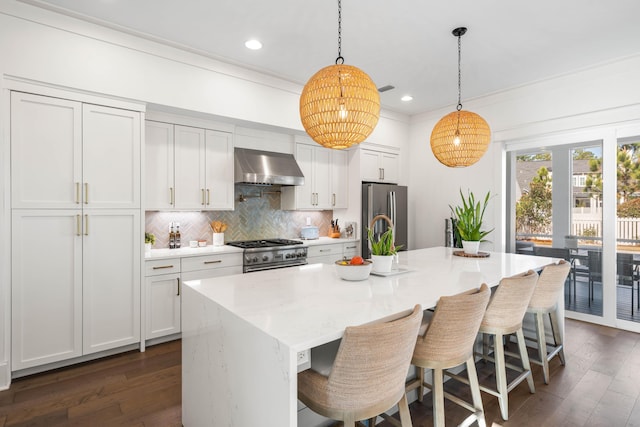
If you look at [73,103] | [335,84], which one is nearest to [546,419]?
[335,84]

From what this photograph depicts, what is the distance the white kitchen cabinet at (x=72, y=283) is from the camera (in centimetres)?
264

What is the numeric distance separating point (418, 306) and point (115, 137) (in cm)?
293

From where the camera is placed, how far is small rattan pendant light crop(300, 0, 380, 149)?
190cm

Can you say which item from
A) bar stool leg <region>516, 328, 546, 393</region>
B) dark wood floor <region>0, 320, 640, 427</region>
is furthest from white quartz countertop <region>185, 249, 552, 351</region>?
dark wood floor <region>0, 320, 640, 427</region>

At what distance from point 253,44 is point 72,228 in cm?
228

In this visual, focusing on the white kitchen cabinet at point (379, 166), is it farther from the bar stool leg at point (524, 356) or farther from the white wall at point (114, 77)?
the bar stool leg at point (524, 356)

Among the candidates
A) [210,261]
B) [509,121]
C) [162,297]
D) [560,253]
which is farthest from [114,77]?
[560,253]

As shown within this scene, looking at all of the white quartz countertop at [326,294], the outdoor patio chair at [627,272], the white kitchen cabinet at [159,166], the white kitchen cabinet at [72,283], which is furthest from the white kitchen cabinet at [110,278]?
the outdoor patio chair at [627,272]

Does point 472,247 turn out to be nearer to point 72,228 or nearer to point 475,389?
point 475,389

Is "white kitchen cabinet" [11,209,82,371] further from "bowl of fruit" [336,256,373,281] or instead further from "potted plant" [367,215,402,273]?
"potted plant" [367,215,402,273]

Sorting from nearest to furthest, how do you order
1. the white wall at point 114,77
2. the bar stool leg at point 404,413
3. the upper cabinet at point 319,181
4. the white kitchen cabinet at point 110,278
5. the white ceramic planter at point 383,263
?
the bar stool leg at point 404,413, the white ceramic planter at point 383,263, the white wall at point 114,77, the white kitchen cabinet at point 110,278, the upper cabinet at point 319,181

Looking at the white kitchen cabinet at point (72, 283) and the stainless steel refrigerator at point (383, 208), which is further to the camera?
the stainless steel refrigerator at point (383, 208)

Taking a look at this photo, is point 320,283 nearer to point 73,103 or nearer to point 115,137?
point 115,137

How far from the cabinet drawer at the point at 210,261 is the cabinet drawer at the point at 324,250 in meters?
1.01
